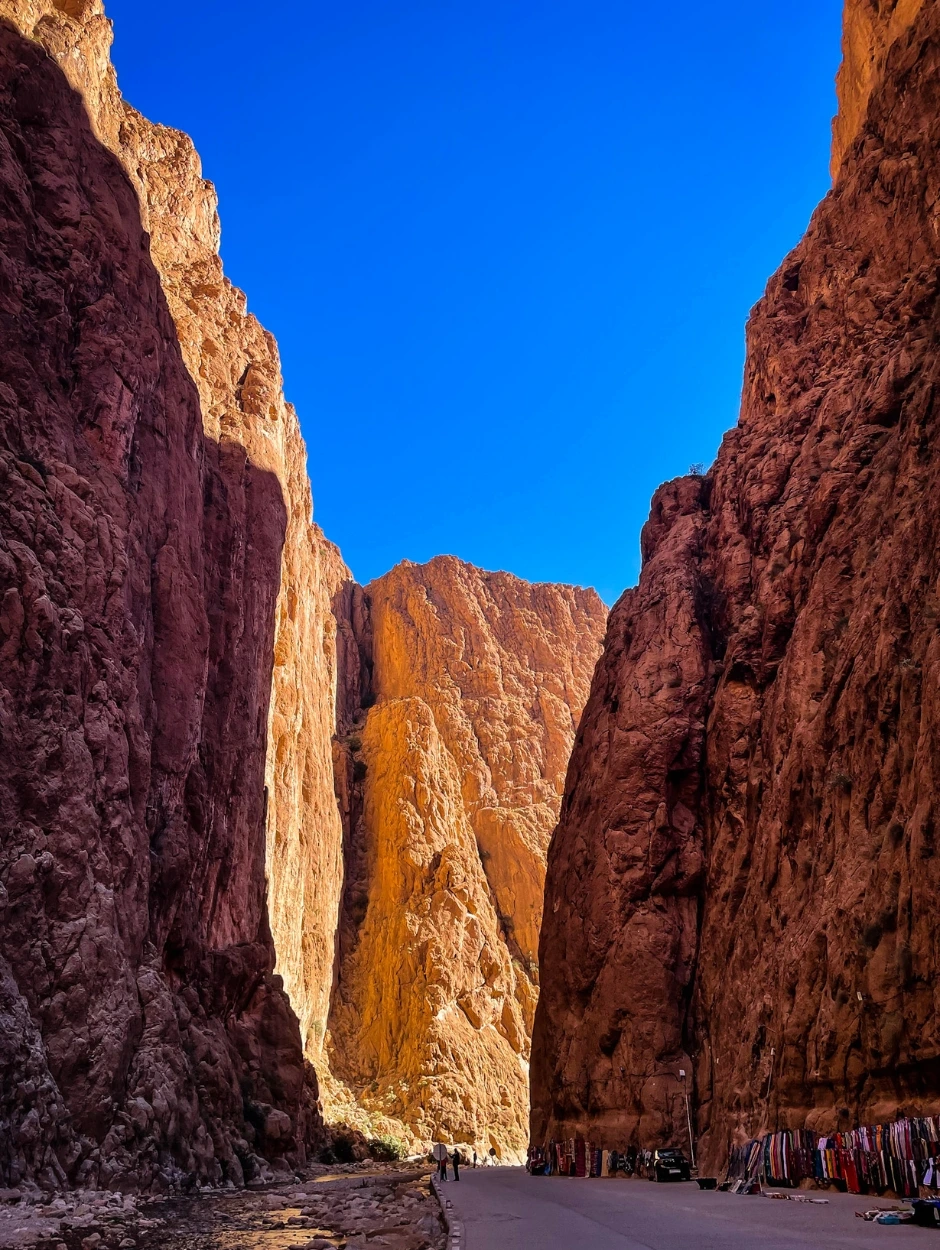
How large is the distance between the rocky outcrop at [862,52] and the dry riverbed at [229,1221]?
33.3 meters

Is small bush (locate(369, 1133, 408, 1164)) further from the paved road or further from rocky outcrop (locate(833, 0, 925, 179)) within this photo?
rocky outcrop (locate(833, 0, 925, 179))

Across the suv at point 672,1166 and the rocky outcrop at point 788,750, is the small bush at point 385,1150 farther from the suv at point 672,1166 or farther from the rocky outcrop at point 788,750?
the suv at point 672,1166

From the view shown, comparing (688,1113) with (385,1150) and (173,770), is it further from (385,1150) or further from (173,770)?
(385,1150)

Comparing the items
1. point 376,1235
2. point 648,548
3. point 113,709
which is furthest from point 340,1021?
point 376,1235

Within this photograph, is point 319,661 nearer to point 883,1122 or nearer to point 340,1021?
point 340,1021

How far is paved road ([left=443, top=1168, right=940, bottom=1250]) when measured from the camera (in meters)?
10.5

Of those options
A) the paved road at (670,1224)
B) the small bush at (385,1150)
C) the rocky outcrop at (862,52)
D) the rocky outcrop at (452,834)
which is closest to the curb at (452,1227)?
the paved road at (670,1224)

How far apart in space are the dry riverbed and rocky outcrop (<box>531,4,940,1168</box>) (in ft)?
26.1

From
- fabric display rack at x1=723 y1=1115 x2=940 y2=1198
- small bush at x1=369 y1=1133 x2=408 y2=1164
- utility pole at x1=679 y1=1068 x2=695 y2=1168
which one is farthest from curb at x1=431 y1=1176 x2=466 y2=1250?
small bush at x1=369 y1=1133 x2=408 y2=1164

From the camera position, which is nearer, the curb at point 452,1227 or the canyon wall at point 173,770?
the curb at point 452,1227

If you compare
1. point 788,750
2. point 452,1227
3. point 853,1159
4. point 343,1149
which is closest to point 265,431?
point 343,1149

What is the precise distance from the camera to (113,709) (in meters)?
30.2

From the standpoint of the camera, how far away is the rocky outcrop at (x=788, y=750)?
20.1 m

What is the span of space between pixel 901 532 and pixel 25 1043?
807 inches
